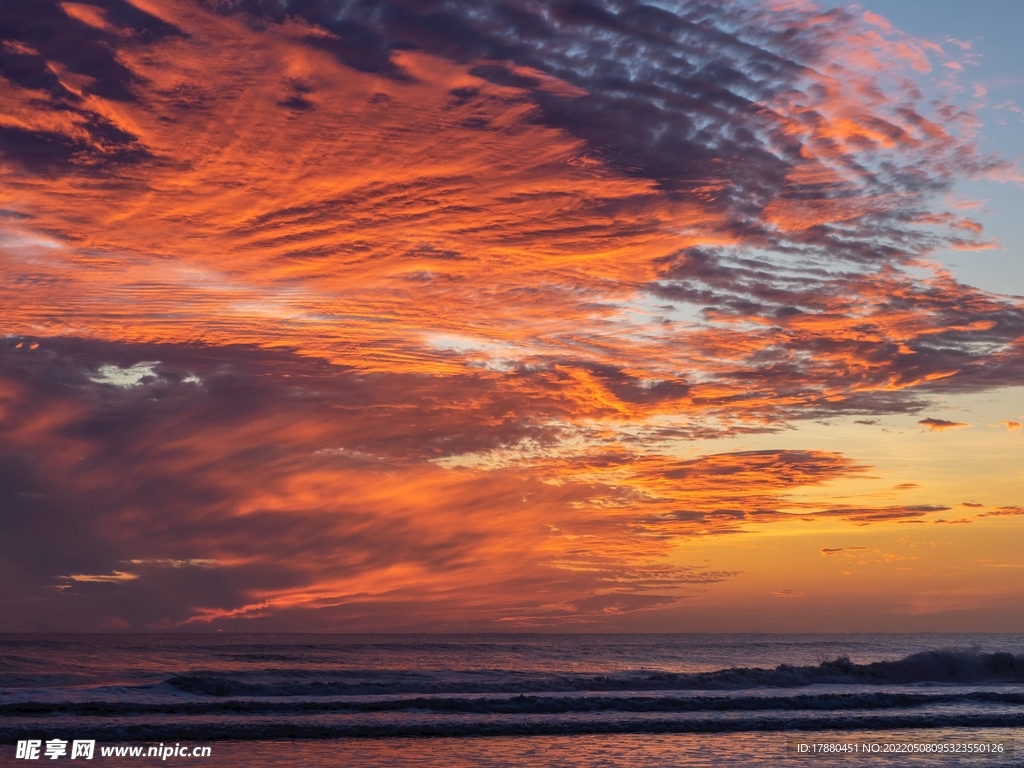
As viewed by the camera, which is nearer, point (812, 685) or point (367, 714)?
point (367, 714)

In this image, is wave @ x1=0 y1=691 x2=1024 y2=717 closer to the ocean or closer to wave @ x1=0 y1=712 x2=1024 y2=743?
the ocean

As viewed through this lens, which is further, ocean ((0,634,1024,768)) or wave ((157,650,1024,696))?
wave ((157,650,1024,696))

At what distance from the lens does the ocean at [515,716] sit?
20.7 meters

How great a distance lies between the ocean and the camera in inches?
815

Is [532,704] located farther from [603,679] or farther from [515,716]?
[603,679]

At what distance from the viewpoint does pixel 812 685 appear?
4025 cm

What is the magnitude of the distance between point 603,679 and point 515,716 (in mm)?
11807

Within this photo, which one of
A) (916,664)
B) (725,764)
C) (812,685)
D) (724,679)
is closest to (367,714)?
(725,764)

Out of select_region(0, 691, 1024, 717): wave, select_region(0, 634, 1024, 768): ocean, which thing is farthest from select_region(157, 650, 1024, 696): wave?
select_region(0, 691, 1024, 717): wave

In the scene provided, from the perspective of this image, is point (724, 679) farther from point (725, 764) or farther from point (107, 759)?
point (107, 759)

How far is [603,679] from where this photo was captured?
37.8 metres

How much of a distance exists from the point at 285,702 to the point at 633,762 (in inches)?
529

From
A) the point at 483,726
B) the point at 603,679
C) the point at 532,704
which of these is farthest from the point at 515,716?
the point at 603,679

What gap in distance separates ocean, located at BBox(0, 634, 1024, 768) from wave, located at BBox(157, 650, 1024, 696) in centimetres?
10
